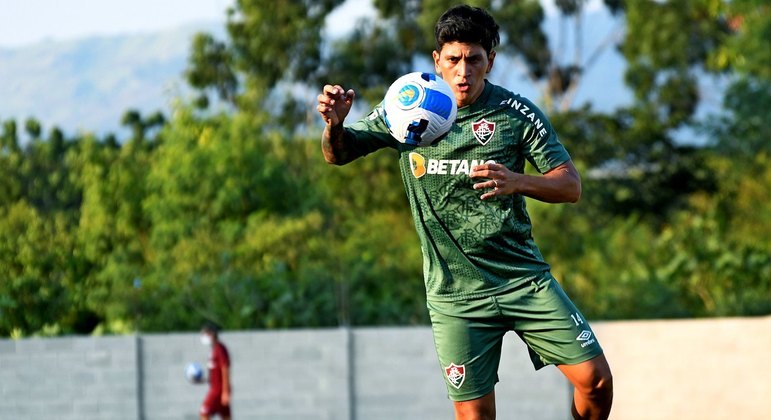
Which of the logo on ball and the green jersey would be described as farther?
the green jersey

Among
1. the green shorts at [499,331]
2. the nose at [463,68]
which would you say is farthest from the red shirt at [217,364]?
the nose at [463,68]

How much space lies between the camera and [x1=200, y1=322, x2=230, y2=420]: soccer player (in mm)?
16797

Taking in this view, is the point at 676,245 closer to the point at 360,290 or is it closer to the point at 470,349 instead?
the point at 360,290

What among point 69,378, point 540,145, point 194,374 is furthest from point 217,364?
point 540,145

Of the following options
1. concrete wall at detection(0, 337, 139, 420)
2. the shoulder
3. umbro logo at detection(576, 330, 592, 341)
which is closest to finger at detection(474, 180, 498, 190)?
the shoulder

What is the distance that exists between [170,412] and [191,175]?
7272 mm

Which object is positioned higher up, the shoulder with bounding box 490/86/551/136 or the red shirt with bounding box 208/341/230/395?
the shoulder with bounding box 490/86/551/136

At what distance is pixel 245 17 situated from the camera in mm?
38844

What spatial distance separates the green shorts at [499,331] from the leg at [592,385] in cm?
4

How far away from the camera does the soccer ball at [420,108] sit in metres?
5.84

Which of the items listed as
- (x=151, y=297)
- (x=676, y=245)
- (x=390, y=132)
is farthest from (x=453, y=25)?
(x=676, y=245)

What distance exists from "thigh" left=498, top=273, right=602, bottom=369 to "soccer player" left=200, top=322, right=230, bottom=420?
1078 cm

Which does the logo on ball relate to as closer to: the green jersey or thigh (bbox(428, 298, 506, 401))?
the green jersey

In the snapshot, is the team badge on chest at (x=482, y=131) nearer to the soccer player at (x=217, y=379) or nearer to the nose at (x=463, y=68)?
the nose at (x=463, y=68)
